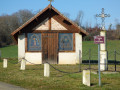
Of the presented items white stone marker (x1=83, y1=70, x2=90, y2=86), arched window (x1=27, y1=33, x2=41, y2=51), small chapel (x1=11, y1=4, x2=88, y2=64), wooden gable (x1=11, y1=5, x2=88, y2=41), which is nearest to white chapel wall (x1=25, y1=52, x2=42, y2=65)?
small chapel (x1=11, y1=4, x2=88, y2=64)

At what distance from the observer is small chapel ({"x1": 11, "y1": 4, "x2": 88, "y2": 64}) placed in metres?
25.6

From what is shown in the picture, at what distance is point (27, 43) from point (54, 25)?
3.22 meters

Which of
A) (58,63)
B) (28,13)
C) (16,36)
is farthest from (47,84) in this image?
(28,13)

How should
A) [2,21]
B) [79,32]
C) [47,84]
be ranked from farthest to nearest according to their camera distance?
[2,21]
[79,32]
[47,84]

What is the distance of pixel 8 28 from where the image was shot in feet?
311

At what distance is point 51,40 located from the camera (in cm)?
2583

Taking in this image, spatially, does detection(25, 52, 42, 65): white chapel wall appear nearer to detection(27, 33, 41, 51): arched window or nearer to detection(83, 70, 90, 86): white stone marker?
detection(27, 33, 41, 51): arched window

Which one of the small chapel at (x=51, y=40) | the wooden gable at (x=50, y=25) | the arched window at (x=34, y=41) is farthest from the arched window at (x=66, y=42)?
the arched window at (x=34, y=41)

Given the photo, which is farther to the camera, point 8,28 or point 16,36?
point 8,28

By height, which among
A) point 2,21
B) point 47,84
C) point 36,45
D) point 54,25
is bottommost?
point 47,84

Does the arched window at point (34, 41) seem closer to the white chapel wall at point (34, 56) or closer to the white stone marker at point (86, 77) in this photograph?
the white chapel wall at point (34, 56)

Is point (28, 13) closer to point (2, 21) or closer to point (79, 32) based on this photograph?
point (2, 21)

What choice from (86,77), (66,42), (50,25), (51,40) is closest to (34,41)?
(51,40)

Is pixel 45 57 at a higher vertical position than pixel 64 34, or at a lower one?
lower
